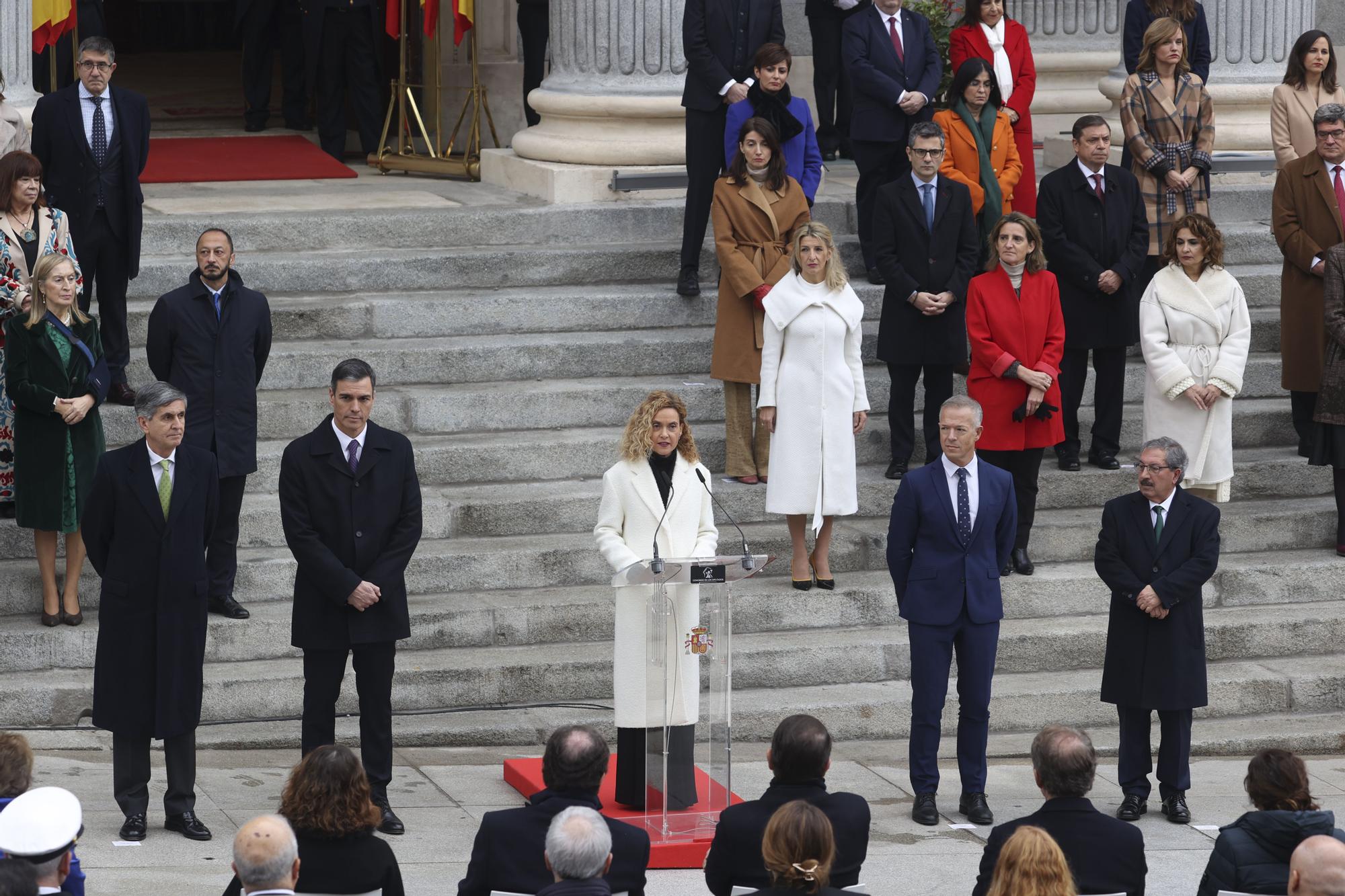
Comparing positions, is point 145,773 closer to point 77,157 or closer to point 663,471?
point 663,471

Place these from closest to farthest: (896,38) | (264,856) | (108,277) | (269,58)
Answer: (264,856)
(108,277)
(896,38)
(269,58)

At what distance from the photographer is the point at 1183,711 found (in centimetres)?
908

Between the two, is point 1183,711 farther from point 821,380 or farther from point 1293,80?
point 1293,80

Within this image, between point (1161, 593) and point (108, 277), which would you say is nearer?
point (1161, 593)

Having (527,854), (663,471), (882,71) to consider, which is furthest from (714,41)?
(527,854)

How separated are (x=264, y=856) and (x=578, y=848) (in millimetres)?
801

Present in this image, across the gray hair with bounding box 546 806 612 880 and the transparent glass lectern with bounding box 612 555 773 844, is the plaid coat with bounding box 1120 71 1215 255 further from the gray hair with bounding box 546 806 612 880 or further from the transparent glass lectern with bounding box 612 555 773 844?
the gray hair with bounding box 546 806 612 880

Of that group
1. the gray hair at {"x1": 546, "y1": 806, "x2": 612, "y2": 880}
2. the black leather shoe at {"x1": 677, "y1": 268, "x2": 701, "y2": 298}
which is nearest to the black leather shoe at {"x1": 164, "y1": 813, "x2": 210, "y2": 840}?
the gray hair at {"x1": 546, "y1": 806, "x2": 612, "y2": 880}

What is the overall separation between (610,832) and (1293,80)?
8372 millimetres

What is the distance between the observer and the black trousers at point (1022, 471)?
36.3 feet

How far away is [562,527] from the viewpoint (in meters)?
11.3

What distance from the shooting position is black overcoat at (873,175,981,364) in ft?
37.9

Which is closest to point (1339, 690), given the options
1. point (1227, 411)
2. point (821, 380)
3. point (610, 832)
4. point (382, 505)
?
point (1227, 411)

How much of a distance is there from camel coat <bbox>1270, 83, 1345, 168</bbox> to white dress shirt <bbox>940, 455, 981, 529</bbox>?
466cm
